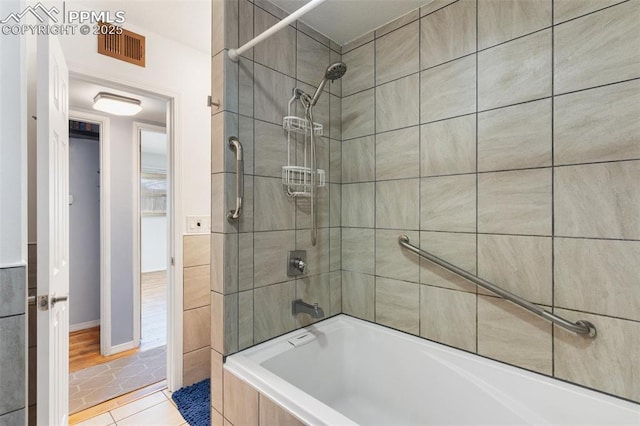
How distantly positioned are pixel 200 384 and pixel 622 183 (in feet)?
8.75

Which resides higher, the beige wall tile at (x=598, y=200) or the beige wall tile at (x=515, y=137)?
the beige wall tile at (x=515, y=137)

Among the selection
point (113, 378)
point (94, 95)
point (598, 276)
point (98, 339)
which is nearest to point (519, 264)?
point (598, 276)

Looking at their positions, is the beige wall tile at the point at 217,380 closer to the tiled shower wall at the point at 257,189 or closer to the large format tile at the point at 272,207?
the tiled shower wall at the point at 257,189

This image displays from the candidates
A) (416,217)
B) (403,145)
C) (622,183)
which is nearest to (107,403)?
(416,217)

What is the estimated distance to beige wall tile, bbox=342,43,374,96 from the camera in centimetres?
183

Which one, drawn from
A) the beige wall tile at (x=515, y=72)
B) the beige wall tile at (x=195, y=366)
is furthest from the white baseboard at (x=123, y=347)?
the beige wall tile at (x=515, y=72)

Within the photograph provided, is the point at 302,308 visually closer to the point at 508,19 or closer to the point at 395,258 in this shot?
the point at 395,258

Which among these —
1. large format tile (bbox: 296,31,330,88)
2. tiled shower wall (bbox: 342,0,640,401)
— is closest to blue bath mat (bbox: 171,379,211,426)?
tiled shower wall (bbox: 342,0,640,401)

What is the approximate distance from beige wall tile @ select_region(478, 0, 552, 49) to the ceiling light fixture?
8.15 ft

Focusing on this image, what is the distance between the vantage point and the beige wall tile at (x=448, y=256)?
1.45 meters

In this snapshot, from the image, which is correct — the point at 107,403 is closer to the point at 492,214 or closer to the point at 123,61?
the point at 123,61

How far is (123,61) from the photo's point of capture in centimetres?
195

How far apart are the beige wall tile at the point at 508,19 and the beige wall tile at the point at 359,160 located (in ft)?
2.39

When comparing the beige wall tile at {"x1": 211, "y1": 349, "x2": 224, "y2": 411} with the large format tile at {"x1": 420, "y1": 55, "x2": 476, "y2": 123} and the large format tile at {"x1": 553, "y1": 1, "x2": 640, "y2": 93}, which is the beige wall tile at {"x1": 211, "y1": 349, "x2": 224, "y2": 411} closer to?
the large format tile at {"x1": 420, "y1": 55, "x2": 476, "y2": 123}
